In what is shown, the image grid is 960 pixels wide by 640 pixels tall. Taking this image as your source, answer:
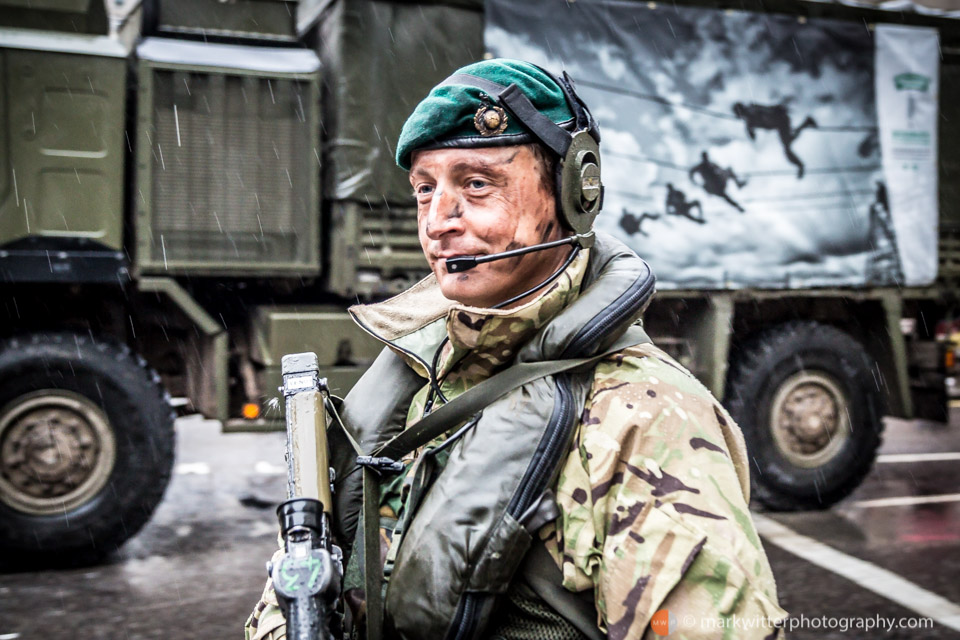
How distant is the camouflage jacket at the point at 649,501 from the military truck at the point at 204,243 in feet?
14.1


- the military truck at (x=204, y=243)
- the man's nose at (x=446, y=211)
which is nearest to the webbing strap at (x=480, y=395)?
the man's nose at (x=446, y=211)

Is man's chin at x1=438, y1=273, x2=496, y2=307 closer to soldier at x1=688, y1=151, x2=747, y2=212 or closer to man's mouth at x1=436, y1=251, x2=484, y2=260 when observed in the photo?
man's mouth at x1=436, y1=251, x2=484, y2=260

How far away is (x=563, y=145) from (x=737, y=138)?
500cm

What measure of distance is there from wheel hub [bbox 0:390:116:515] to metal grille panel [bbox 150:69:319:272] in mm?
985

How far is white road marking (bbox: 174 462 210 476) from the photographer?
771 centimetres

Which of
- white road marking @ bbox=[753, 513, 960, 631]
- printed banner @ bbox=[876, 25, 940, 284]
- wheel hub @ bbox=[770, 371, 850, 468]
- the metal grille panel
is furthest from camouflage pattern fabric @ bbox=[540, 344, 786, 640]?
printed banner @ bbox=[876, 25, 940, 284]

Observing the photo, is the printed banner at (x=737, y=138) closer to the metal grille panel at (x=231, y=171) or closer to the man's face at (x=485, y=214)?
the metal grille panel at (x=231, y=171)

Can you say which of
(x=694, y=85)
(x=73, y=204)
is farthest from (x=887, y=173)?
(x=73, y=204)

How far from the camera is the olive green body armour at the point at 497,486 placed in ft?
4.69

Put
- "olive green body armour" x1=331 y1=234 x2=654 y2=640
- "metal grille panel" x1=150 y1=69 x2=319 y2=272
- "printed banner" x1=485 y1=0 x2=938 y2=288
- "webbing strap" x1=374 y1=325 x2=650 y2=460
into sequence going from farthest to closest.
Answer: "printed banner" x1=485 y1=0 x2=938 y2=288 < "metal grille panel" x1=150 y1=69 x2=319 y2=272 < "webbing strap" x1=374 y1=325 x2=650 y2=460 < "olive green body armour" x1=331 y1=234 x2=654 y2=640

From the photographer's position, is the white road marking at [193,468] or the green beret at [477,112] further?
the white road marking at [193,468]

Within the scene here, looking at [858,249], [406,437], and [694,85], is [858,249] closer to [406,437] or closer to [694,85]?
[694,85]

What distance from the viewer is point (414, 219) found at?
601 centimetres

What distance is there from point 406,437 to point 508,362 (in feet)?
0.73
